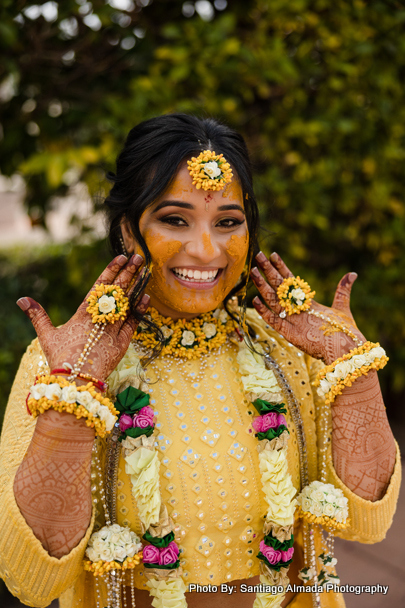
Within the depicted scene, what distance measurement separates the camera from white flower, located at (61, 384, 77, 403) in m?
1.25

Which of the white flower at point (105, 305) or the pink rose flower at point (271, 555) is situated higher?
the white flower at point (105, 305)

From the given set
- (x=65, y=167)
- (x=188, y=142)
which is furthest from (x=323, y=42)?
(x=188, y=142)

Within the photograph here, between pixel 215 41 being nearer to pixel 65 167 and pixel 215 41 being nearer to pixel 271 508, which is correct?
pixel 65 167

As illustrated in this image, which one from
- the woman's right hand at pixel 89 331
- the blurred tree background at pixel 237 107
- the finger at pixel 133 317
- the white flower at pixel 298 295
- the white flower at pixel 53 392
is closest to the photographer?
the white flower at pixel 53 392

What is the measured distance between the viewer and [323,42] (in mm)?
3283

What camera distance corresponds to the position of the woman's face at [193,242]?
1.44m

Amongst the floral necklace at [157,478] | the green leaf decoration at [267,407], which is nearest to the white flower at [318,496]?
the floral necklace at [157,478]

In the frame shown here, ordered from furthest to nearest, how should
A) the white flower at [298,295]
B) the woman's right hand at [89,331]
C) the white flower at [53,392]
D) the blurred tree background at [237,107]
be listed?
1. the blurred tree background at [237,107]
2. the white flower at [298,295]
3. the woman's right hand at [89,331]
4. the white flower at [53,392]

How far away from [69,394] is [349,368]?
0.75 meters

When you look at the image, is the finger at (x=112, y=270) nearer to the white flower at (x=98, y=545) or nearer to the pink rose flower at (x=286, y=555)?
the white flower at (x=98, y=545)

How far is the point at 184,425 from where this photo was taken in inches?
59.4

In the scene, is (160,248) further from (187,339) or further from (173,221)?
(187,339)

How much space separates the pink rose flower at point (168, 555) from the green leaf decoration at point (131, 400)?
1.20 feet

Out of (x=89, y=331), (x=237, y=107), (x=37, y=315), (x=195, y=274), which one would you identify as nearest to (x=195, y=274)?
(x=195, y=274)
